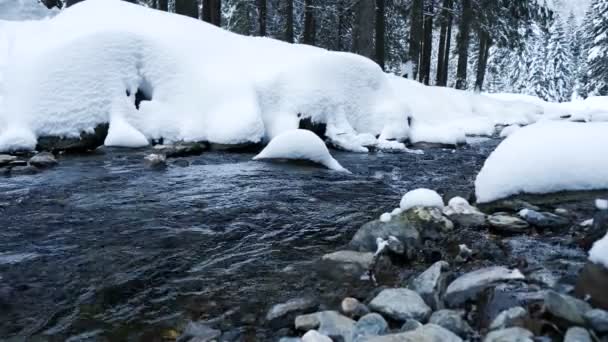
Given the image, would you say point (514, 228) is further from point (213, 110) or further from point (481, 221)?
point (213, 110)

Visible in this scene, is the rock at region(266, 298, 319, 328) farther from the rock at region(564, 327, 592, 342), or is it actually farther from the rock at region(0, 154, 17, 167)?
the rock at region(0, 154, 17, 167)

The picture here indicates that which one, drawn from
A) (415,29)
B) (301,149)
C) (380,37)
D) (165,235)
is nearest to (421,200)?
(165,235)

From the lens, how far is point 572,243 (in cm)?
352

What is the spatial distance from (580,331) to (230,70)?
766 cm

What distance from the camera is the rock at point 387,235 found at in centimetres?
370

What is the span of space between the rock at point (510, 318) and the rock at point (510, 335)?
108mm

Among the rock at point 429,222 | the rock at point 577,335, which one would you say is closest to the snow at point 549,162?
the rock at point 429,222

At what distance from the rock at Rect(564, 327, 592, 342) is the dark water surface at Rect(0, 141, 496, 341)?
5.25ft

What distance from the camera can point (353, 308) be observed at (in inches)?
110

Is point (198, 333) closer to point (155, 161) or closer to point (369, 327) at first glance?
point (369, 327)

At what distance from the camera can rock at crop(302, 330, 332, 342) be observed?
242 cm

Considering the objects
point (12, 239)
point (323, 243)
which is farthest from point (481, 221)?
point (12, 239)

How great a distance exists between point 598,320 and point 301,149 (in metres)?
4.84

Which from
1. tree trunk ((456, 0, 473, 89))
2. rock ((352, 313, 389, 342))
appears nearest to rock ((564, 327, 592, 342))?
rock ((352, 313, 389, 342))
